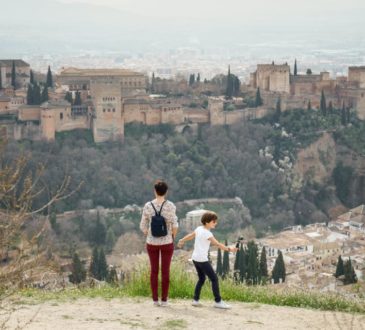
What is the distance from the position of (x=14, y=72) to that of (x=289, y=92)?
45.0 ft

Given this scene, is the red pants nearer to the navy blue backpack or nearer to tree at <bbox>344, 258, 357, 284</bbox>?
the navy blue backpack

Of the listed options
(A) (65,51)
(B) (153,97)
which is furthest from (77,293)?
(A) (65,51)

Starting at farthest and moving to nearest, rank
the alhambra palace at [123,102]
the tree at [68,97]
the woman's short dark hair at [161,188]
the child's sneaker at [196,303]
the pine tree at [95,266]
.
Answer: the tree at [68,97] → the alhambra palace at [123,102] → the pine tree at [95,266] → the child's sneaker at [196,303] → the woman's short dark hair at [161,188]

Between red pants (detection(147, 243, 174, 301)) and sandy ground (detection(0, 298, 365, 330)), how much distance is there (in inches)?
6.0

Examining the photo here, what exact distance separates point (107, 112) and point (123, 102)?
59.3 inches

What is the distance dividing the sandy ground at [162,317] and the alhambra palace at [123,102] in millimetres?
26393

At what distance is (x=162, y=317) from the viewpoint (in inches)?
280

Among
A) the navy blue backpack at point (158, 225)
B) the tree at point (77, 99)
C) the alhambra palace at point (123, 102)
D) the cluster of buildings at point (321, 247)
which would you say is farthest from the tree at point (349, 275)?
the tree at point (77, 99)

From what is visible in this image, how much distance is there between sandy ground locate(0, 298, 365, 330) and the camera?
272 inches

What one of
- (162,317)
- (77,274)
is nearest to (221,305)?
(162,317)

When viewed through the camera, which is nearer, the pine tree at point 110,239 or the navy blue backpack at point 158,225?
the navy blue backpack at point 158,225

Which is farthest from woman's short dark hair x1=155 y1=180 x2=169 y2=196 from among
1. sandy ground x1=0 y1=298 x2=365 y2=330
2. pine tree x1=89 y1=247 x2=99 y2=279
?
pine tree x1=89 y1=247 x2=99 y2=279

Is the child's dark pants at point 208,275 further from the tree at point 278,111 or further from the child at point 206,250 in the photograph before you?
the tree at point 278,111

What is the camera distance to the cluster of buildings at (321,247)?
2230 centimetres
